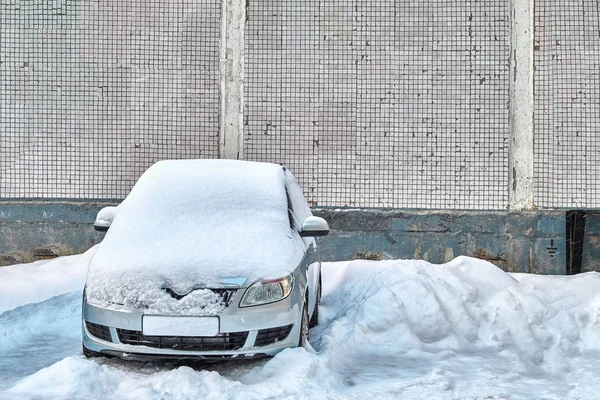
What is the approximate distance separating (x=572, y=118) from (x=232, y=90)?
4.33 metres

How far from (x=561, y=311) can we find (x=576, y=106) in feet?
11.1

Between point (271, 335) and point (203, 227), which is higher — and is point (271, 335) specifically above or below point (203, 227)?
below

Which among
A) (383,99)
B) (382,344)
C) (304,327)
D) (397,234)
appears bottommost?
(382,344)

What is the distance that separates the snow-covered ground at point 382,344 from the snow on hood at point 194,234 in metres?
0.56

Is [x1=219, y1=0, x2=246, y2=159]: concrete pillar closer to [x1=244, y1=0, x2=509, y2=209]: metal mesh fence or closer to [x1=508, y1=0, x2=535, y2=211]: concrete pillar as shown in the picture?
[x1=244, y1=0, x2=509, y2=209]: metal mesh fence

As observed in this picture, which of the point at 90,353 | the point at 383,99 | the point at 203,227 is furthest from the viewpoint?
the point at 383,99

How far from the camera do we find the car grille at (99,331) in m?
5.09

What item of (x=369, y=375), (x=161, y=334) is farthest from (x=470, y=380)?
(x=161, y=334)

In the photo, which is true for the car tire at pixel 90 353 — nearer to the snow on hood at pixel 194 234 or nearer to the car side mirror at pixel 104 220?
the snow on hood at pixel 194 234

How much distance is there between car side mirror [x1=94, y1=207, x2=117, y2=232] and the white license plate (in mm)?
1496

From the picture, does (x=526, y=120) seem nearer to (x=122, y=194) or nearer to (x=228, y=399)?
(x=122, y=194)

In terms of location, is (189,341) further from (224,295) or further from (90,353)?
(90,353)

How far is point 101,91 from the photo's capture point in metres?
9.80

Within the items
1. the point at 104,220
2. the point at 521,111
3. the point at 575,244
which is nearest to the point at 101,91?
the point at 104,220
